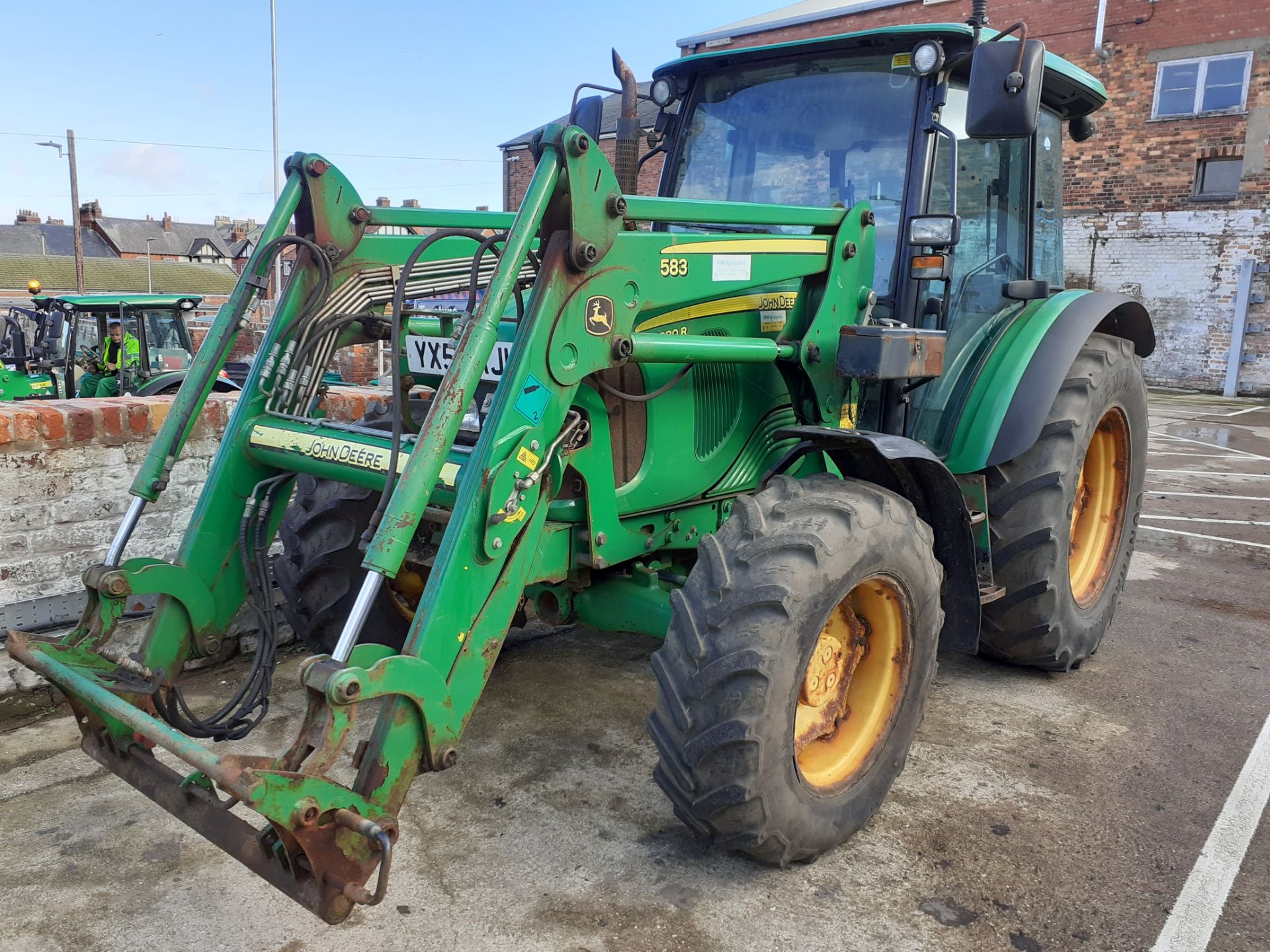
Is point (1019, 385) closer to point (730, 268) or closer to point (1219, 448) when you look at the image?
point (730, 268)

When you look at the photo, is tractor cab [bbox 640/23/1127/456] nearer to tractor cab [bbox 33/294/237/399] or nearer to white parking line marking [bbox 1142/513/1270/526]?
white parking line marking [bbox 1142/513/1270/526]

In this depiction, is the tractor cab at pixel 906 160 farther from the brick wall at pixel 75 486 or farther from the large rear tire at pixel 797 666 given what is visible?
the brick wall at pixel 75 486

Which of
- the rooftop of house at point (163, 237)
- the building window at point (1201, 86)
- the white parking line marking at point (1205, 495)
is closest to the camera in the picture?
the white parking line marking at point (1205, 495)

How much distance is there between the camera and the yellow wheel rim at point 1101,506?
4766 millimetres

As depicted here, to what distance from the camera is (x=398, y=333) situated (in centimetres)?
288

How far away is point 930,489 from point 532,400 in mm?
1471

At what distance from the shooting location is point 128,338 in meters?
11.6

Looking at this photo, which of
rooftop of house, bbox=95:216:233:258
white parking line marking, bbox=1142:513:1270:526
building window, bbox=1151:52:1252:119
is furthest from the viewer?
rooftop of house, bbox=95:216:233:258

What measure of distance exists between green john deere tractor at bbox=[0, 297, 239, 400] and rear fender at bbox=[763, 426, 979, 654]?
371 inches

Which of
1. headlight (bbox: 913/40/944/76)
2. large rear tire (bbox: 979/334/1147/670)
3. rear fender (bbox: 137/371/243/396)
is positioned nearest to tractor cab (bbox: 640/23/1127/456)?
headlight (bbox: 913/40/944/76)

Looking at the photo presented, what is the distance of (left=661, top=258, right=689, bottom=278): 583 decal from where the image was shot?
9.81ft

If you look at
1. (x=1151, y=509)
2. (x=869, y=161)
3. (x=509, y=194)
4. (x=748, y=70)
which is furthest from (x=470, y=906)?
(x=509, y=194)

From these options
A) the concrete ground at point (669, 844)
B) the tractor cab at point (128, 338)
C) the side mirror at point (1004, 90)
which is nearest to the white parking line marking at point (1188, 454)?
the concrete ground at point (669, 844)

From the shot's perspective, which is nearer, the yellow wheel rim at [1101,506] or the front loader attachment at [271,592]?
the front loader attachment at [271,592]
